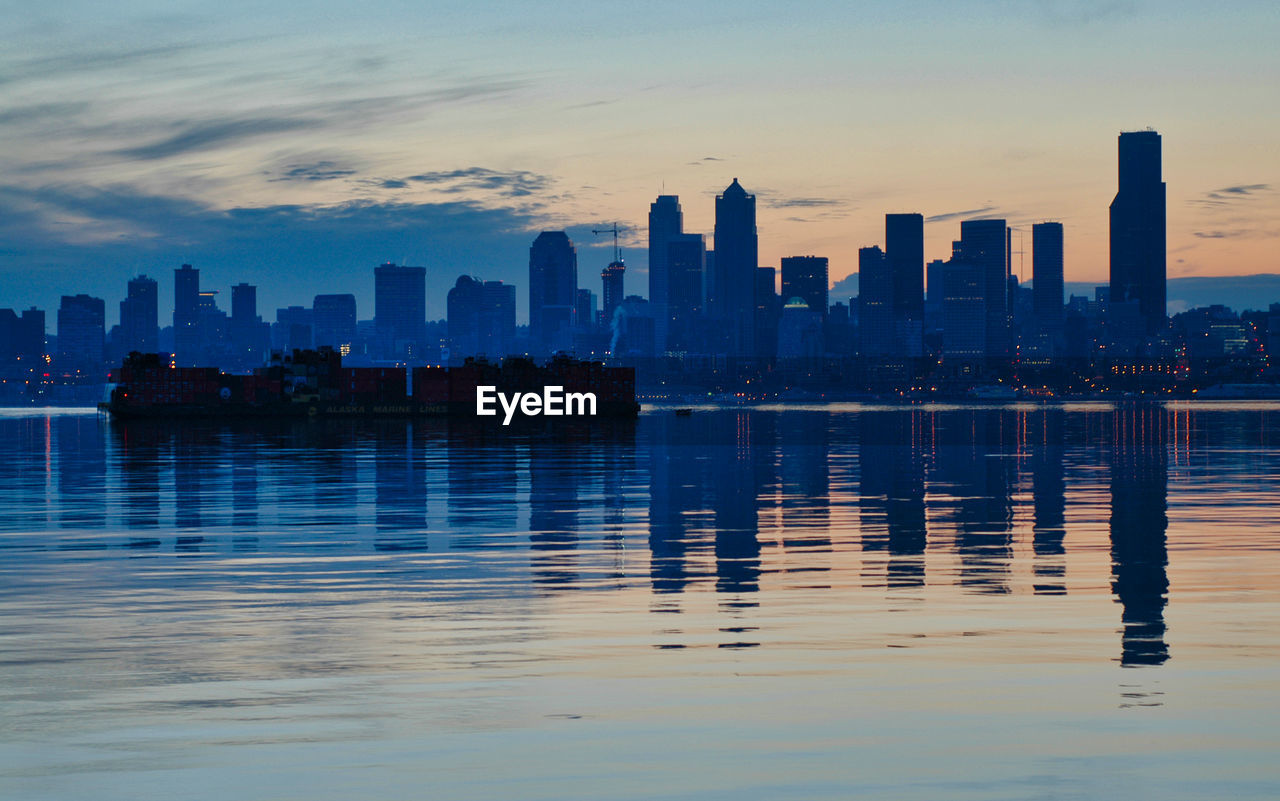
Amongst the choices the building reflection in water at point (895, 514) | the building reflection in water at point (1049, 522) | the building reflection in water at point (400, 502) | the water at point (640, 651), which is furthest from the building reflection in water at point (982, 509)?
the building reflection in water at point (400, 502)

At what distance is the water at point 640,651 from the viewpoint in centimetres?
1288

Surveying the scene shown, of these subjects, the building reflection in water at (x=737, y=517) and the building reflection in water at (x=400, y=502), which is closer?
the building reflection in water at (x=737, y=517)

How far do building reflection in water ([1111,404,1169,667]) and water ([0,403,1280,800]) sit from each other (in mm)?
144

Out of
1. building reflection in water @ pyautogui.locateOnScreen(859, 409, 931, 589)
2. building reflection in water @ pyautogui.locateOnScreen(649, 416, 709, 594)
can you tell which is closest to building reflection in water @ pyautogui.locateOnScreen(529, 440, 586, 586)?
building reflection in water @ pyautogui.locateOnScreen(649, 416, 709, 594)

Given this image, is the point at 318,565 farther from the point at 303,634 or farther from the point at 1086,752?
the point at 1086,752

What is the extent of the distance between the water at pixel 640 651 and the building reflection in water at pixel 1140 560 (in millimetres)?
144

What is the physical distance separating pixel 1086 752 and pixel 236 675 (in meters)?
11.3

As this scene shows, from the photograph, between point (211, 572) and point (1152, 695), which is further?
point (211, 572)

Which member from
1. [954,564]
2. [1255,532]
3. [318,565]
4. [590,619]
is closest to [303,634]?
[590,619]

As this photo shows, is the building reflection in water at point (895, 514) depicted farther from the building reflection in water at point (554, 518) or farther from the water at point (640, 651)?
the building reflection in water at point (554, 518)

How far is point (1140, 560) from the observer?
1200 inches

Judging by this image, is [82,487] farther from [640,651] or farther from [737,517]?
[640,651]

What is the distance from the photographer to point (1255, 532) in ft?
121

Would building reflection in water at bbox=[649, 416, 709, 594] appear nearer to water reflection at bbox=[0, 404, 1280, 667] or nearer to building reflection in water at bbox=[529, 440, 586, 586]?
water reflection at bbox=[0, 404, 1280, 667]
